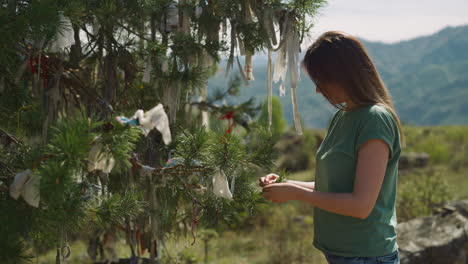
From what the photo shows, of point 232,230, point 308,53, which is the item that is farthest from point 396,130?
point 232,230

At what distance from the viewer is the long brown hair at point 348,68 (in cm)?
127

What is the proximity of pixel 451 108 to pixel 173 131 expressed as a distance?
584ft

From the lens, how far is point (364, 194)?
115 centimetres

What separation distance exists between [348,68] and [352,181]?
340 mm

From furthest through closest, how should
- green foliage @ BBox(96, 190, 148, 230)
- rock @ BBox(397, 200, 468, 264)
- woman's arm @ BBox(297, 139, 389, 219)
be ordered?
rock @ BBox(397, 200, 468, 264)
green foliage @ BBox(96, 190, 148, 230)
woman's arm @ BBox(297, 139, 389, 219)

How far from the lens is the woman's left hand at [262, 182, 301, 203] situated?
128 centimetres

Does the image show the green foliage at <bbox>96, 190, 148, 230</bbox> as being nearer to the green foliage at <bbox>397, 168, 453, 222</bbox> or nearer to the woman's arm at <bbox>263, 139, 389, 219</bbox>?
the woman's arm at <bbox>263, 139, 389, 219</bbox>

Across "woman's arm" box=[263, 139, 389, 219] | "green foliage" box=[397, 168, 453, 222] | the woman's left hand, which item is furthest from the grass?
"woman's arm" box=[263, 139, 389, 219]

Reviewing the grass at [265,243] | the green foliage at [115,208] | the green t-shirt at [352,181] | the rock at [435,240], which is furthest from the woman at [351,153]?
the rock at [435,240]

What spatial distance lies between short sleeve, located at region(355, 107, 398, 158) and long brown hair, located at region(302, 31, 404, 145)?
0.06 meters

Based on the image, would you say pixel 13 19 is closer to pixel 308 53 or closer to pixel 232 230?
pixel 308 53

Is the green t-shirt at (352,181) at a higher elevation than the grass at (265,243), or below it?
higher

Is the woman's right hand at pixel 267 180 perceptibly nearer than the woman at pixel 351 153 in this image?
No

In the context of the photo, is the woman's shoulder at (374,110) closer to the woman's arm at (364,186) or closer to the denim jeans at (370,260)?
the woman's arm at (364,186)
